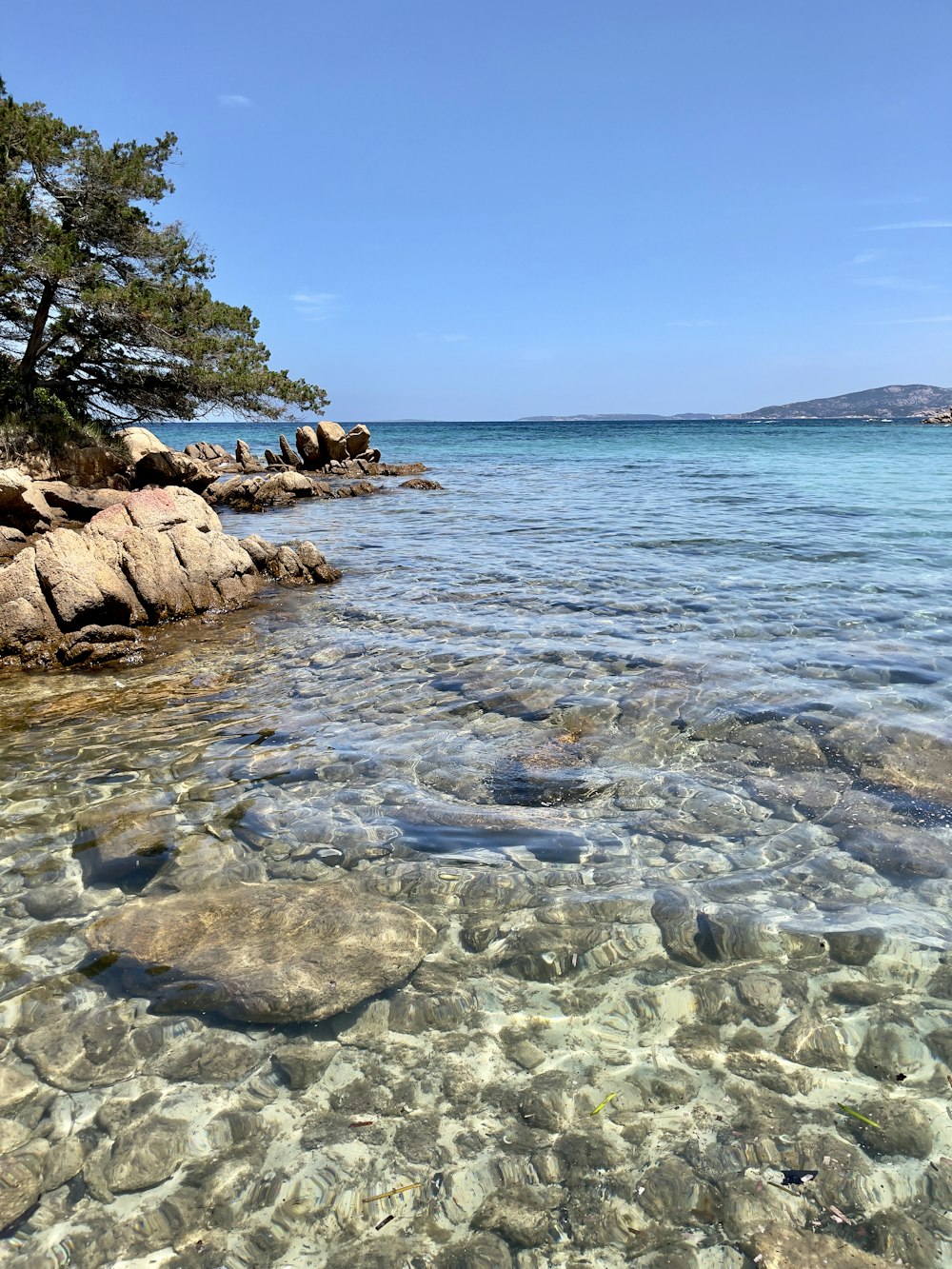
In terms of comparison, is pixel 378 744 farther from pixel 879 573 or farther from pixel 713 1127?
pixel 879 573

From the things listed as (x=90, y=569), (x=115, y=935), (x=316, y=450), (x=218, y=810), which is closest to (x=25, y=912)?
(x=115, y=935)

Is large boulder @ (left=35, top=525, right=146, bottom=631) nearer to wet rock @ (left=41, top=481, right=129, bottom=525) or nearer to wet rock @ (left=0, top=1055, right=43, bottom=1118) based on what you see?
wet rock @ (left=0, top=1055, right=43, bottom=1118)

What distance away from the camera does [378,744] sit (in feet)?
20.3

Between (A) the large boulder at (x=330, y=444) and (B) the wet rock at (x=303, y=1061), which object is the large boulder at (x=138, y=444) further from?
(B) the wet rock at (x=303, y=1061)

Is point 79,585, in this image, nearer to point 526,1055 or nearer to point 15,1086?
point 15,1086

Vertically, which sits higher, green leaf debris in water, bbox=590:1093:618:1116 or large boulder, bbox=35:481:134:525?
large boulder, bbox=35:481:134:525

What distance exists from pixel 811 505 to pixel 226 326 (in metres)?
19.3

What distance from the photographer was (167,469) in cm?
2562

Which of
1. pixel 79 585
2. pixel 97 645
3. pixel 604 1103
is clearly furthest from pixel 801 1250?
pixel 79 585

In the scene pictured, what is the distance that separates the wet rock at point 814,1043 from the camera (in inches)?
119

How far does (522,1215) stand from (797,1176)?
93cm

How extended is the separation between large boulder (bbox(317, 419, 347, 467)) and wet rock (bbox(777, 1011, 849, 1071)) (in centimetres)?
3880

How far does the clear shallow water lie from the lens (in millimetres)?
2492

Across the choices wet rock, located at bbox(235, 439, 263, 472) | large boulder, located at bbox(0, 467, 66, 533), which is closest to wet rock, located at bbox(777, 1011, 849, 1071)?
large boulder, located at bbox(0, 467, 66, 533)
